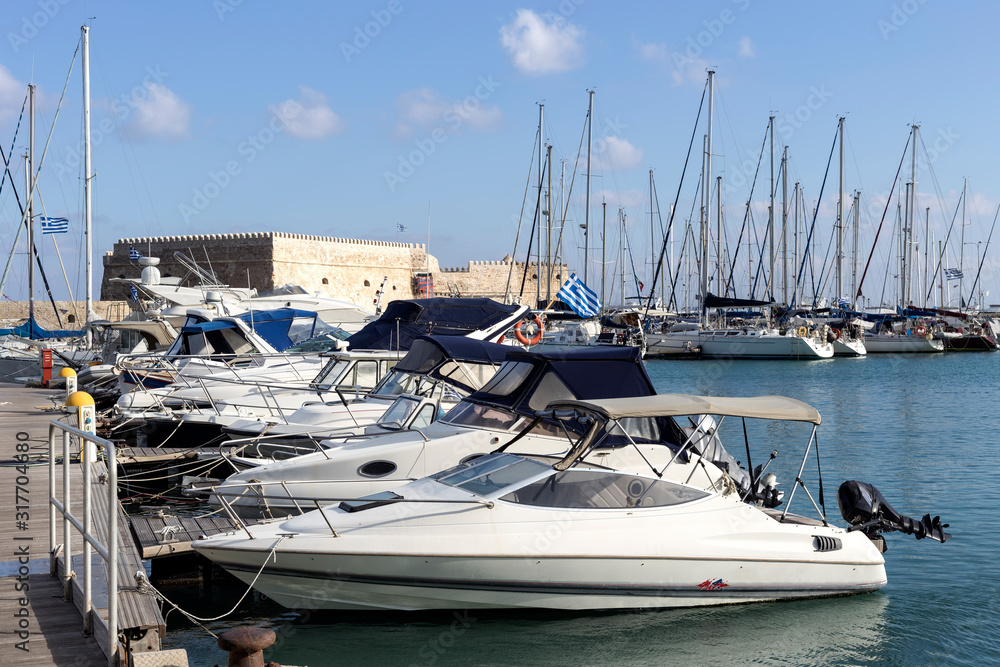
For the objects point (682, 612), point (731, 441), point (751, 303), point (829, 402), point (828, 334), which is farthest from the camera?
point (828, 334)

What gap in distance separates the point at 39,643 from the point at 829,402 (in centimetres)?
2425

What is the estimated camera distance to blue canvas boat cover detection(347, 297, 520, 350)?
1515 centimetres

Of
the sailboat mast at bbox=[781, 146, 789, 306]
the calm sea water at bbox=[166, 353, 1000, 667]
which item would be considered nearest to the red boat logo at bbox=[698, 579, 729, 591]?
the calm sea water at bbox=[166, 353, 1000, 667]

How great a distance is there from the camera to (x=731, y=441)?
17.4 m

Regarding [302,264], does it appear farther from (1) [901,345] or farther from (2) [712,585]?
(2) [712,585]

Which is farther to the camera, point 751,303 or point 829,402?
point 751,303

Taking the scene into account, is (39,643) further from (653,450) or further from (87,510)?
(653,450)

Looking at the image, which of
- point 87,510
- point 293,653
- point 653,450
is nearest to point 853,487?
point 653,450

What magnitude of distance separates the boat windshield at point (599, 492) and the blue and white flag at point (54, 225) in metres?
28.7

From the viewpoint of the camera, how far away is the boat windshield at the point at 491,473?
706 cm

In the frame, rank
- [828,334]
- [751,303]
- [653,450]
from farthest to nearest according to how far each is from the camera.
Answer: [828,334] < [751,303] < [653,450]

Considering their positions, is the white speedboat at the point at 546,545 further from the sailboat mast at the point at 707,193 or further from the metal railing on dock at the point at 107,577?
the sailboat mast at the point at 707,193

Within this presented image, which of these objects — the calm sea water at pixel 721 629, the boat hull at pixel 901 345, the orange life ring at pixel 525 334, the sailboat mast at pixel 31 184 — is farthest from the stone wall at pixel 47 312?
the calm sea water at pixel 721 629

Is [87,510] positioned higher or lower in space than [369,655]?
higher
